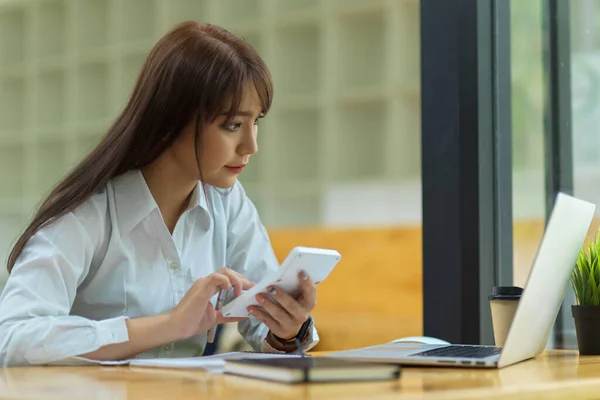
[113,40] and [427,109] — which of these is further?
[113,40]

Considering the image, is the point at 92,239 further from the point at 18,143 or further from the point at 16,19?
the point at 16,19

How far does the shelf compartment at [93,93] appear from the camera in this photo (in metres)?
4.69

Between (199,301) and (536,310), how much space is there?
530 millimetres

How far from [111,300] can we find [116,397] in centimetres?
75

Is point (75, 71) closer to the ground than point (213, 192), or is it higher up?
higher up

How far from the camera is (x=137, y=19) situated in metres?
4.64

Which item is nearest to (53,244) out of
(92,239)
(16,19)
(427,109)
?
(92,239)

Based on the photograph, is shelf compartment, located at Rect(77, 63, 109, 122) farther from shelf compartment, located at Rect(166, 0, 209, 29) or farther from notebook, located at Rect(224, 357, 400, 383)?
notebook, located at Rect(224, 357, 400, 383)

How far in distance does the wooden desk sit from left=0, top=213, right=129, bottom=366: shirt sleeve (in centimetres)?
9

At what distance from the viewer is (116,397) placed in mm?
918

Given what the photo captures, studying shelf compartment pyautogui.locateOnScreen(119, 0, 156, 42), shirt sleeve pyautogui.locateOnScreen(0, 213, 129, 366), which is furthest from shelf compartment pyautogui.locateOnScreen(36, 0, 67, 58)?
shirt sleeve pyautogui.locateOnScreen(0, 213, 129, 366)

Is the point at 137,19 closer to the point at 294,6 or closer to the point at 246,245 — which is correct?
the point at 294,6

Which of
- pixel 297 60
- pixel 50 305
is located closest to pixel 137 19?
pixel 297 60

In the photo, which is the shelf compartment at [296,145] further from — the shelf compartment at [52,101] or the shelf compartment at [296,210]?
the shelf compartment at [52,101]
